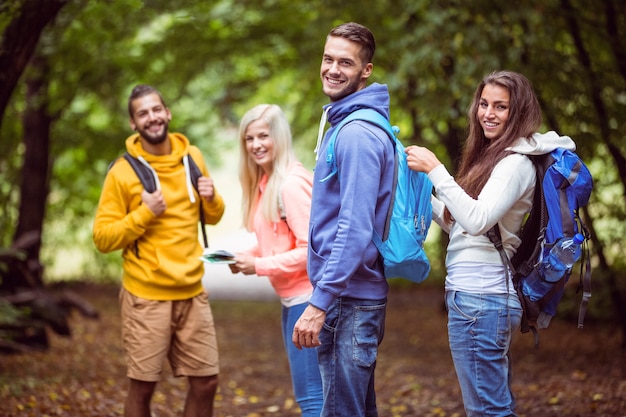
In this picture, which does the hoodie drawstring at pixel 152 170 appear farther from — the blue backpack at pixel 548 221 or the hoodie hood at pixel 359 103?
the blue backpack at pixel 548 221

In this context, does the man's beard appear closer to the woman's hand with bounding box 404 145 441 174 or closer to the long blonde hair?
the long blonde hair

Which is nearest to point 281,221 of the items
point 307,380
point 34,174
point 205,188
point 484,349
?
point 205,188

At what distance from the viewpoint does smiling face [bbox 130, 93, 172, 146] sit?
16.0 ft

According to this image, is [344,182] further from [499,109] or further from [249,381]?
[249,381]

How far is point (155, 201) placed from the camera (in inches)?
185

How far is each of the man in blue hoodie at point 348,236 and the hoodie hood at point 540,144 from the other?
56 cm

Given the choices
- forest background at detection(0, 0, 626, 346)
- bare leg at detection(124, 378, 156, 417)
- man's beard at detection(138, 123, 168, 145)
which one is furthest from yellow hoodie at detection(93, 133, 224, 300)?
forest background at detection(0, 0, 626, 346)

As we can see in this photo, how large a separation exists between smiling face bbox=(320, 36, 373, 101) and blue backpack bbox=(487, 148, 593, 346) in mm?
851

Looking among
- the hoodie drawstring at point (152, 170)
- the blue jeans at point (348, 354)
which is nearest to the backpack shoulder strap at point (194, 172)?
the hoodie drawstring at point (152, 170)

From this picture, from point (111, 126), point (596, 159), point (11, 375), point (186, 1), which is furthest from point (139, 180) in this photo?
point (111, 126)

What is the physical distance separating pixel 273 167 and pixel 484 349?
1777 millimetres

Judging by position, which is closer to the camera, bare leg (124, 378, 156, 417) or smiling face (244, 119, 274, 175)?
smiling face (244, 119, 274, 175)

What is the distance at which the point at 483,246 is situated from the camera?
3.41m

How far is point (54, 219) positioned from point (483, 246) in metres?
12.4
